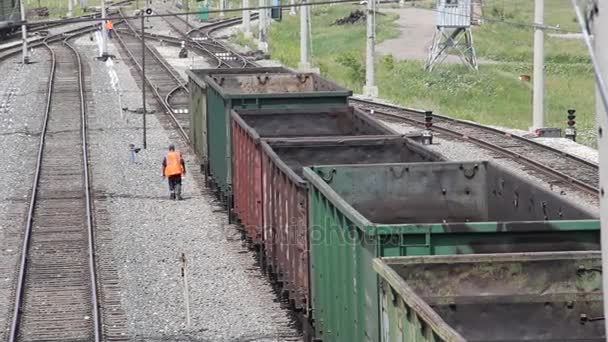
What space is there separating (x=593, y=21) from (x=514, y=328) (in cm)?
368

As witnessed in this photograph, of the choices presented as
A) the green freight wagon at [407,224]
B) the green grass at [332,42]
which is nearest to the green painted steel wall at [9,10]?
the green grass at [332,42]

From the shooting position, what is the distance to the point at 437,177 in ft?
37.7

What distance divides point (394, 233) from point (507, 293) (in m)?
0.91

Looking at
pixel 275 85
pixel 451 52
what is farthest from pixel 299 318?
pixel 451 52

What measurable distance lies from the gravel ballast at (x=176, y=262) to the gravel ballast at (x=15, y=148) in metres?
1.43

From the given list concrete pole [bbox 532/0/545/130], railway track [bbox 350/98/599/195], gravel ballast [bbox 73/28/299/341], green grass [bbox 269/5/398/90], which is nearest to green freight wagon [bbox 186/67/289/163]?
gravel ballast [bbox 73/28/299/341]

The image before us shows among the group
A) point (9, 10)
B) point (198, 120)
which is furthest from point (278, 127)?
point (9, 10)

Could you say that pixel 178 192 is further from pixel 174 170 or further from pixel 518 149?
pixel 518 149

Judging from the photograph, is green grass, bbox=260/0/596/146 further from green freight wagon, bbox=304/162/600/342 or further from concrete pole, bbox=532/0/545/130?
green freight wagon, bbox=304/162/600/342

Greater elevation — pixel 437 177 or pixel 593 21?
pixel 593 21

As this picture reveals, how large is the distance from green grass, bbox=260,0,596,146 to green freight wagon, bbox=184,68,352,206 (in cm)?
1042

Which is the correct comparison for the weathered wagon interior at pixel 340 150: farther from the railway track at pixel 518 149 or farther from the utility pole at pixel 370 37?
the utility pole at pixel 370 37

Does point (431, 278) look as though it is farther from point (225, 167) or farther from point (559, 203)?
Answer: point (225, 167)

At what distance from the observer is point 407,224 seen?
827 cm
